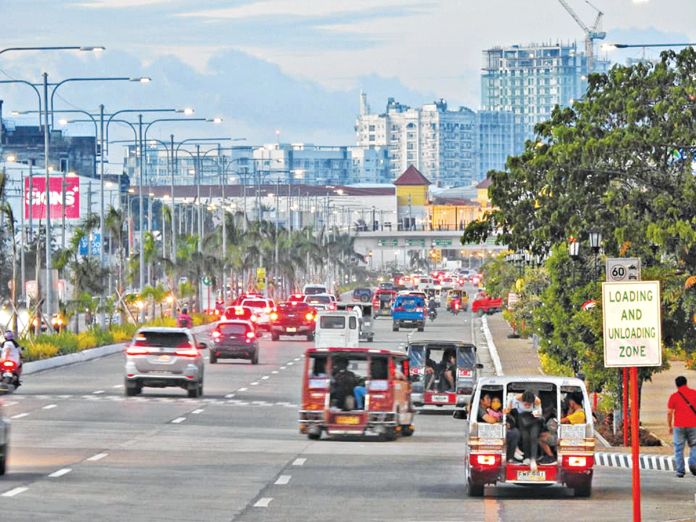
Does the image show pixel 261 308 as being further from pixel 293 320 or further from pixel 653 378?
pixel 653 378

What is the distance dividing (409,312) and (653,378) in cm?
3553

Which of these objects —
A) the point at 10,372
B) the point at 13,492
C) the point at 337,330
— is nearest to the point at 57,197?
the point at 337,330

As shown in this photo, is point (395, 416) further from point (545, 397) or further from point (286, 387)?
point (286, 387)

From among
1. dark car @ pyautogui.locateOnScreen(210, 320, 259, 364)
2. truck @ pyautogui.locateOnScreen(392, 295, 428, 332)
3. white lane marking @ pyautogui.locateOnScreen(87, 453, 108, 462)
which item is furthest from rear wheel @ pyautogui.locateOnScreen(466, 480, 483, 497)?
truck @ pyautogui.locateOnScreen(392, 295, 428, 332)

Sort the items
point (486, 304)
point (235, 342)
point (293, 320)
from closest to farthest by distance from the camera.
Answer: point (235, 342)
point (293, 320)
point (486, 304)

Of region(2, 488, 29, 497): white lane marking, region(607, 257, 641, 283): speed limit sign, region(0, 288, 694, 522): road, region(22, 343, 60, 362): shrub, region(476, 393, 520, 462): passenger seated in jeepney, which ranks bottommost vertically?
region(0, 288, 694, 522): road

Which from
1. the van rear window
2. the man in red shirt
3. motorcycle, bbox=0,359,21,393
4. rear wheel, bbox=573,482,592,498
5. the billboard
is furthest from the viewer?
the billboard

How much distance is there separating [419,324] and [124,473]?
216ft

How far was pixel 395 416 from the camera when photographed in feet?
106

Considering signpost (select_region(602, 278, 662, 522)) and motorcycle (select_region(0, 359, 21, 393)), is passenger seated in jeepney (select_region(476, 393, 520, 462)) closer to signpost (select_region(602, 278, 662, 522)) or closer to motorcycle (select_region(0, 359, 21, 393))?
signpost (select_region(602, 278, 662, 522))

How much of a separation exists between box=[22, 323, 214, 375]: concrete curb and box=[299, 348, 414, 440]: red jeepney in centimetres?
2241

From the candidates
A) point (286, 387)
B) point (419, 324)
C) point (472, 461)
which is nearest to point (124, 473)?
Answer: point (472, 461)

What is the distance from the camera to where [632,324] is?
58.7 ft

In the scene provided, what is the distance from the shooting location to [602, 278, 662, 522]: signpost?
17.8 metres
